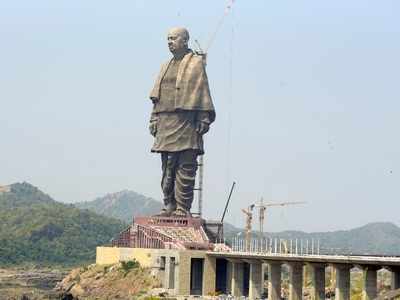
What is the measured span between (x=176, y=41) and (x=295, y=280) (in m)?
51.1

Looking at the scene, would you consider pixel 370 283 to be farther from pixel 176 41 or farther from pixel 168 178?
pixel 176 41

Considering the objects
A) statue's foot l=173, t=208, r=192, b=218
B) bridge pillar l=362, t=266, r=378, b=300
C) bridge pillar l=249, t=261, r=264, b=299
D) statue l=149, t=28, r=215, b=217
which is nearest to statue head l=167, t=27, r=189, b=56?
statue l=149, t=28, r=215, b=217

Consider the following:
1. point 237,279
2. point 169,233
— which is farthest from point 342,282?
point 169,233

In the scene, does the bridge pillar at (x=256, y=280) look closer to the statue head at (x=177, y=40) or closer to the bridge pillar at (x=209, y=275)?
the bridge pillar at (x=209, y=275)

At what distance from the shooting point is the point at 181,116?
440ft

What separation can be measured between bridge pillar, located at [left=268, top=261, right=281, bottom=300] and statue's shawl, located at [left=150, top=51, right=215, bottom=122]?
130 ft

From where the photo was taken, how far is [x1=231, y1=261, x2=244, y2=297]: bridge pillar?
360 feet

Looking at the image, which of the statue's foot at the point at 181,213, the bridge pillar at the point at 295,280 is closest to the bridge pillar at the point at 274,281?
the bridge pillar at the point at 295,280

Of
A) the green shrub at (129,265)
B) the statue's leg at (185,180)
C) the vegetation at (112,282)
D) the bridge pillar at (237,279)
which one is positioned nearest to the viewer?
the bridge pillar at (237,279)

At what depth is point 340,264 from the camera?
8475 centimetres

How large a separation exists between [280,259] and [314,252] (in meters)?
3.66

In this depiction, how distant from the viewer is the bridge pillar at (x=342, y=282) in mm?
84631

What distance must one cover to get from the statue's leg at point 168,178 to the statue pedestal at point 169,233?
2.84 meters

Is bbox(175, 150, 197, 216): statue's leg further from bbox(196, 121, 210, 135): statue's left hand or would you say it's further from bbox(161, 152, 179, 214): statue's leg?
bbox(196, 121, 210, 135): statue's left hand
